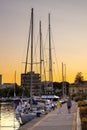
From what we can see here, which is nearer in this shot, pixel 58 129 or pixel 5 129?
pixel 58 129

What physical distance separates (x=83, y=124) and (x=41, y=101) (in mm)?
51222

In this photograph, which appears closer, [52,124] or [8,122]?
[52,124]

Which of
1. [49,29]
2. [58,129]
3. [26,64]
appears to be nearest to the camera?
[58,129]

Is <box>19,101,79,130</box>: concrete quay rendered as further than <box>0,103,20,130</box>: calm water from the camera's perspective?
No

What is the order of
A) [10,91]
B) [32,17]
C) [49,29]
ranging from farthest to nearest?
[10,91] → [49,29] → [32,17]

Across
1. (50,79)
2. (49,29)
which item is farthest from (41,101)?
(49,29)

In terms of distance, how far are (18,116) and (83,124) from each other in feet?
78.1

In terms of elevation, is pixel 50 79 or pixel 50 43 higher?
pixel 50 43

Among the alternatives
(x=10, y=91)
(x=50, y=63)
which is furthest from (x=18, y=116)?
(x=10, y=91)

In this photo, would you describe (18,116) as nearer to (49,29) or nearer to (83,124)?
(83,124)

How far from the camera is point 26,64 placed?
53.6 metres

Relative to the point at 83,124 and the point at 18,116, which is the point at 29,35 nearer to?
the point at 18,116

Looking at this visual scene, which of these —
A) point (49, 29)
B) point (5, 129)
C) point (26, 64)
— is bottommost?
point (5, 129)

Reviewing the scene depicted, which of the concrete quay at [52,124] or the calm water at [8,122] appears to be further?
the calm water at [8,122]
